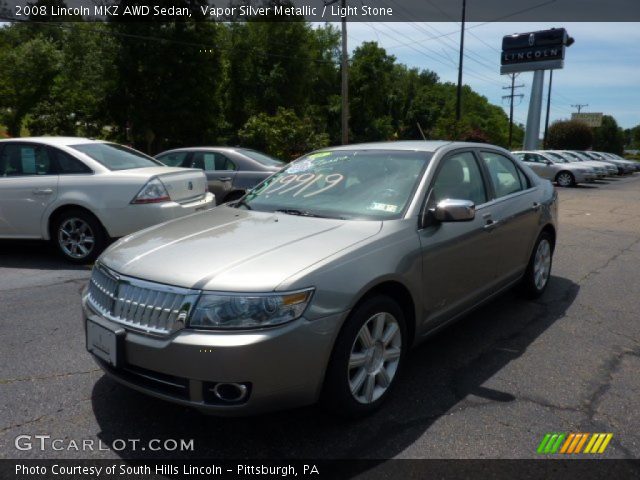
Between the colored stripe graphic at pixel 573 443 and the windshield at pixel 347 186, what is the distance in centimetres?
152

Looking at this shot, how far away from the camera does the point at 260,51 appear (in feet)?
125

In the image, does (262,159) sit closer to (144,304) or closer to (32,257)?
(32,257)

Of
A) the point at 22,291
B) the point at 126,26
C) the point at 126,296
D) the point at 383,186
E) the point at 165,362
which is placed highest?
the point at 126,26

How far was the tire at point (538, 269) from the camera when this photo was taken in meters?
5.04

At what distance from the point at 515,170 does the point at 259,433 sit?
353cm

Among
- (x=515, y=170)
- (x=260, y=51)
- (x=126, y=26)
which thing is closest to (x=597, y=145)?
(x=260, y=51)

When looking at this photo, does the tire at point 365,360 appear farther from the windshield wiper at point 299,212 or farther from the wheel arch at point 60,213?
the wheel arch at point 60,213

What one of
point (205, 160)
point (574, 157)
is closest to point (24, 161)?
point (205, 160)

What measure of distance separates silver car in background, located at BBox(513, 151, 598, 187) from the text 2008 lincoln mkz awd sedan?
66.6ft

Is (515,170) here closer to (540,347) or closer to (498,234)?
(498,234)

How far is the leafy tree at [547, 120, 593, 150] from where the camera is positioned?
53.8 m

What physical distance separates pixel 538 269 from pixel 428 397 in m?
2.53

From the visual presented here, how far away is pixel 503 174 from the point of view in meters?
4.74

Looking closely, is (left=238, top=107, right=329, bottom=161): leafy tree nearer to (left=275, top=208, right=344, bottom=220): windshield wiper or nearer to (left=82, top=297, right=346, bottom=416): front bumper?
(left=275, top=208, right=344, bottom=220): windshield wiper
